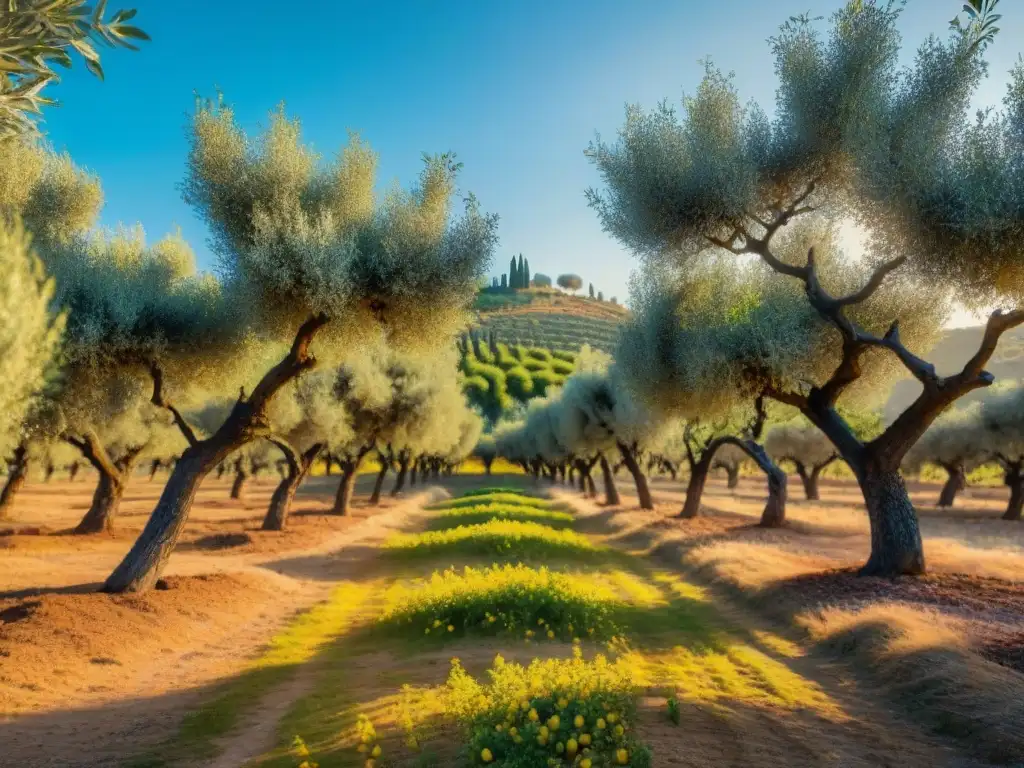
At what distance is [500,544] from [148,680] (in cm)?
1470

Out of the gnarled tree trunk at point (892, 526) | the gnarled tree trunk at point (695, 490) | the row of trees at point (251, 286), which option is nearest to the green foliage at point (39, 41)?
the row of trees at point (251, 286)

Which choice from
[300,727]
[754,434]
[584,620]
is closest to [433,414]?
[754,434]

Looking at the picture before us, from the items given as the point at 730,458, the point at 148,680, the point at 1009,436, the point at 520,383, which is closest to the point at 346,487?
the point at 148,680

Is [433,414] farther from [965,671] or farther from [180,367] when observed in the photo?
[965,671]

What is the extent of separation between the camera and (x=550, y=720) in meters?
5.60

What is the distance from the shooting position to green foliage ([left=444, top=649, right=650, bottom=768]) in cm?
548

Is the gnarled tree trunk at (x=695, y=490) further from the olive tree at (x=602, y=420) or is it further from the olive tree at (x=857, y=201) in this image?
the olive tree at (x=857, y=201)

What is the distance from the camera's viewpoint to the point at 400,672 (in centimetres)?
973

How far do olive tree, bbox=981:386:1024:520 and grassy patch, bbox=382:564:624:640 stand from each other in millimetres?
43296

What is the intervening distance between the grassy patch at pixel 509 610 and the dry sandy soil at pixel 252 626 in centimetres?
188

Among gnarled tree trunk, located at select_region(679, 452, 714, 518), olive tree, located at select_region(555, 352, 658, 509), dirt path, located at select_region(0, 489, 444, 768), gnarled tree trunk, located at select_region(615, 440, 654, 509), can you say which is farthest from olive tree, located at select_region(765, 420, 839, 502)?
dirt path, located at select_region(0, 489, 444, 768)

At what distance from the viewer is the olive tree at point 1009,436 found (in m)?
45.1

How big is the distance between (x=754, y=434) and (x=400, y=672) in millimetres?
26706

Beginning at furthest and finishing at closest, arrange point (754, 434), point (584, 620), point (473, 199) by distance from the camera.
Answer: point (754, 434)
point (473, 199)
point (584, 620)
